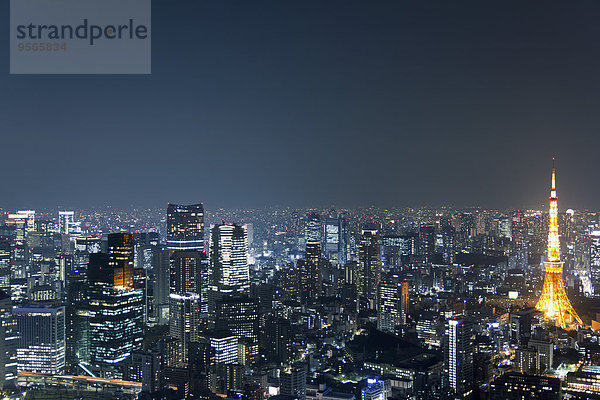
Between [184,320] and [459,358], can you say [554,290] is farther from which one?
[184,320]

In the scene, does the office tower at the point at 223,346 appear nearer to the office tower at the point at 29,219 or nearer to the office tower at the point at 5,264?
the office tower at the point at 29,219

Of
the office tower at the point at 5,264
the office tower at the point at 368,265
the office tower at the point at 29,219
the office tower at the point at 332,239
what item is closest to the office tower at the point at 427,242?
the office tower at the point at 368,265

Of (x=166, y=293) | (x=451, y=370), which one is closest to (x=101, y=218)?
(x=166, y=293)

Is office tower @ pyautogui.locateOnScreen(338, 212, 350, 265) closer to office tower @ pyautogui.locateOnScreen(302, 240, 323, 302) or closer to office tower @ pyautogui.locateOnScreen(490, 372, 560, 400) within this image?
office tower @ pyautogui.locateOnScreen(302, 240, 323, 302)

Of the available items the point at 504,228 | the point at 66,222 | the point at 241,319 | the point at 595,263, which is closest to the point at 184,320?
the point at 241,319

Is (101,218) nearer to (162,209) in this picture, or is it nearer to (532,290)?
(162,209)
